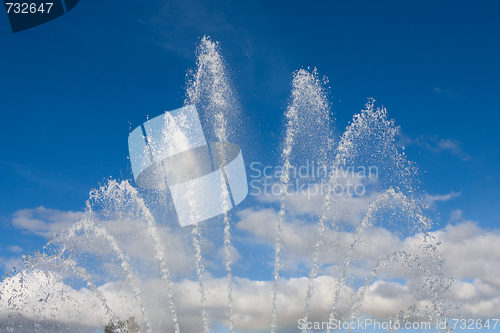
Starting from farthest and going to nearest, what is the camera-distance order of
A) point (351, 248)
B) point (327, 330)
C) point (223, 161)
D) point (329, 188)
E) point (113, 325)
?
point (113, 325), point (223, 161), point (329, 188), point (351, 248), point (327, 330)

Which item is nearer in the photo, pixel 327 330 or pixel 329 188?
pixel 327 330

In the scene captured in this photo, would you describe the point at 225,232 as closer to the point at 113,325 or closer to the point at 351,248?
the point at 351,248

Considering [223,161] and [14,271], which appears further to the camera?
[223,161]

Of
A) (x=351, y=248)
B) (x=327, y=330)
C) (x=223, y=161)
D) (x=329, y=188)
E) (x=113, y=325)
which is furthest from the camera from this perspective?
(x=113, y=325)

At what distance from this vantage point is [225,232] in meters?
29.8

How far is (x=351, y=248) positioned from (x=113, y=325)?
32764 mm

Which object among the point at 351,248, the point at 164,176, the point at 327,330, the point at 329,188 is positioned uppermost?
the point at 164,176

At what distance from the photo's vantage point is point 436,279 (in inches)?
1040

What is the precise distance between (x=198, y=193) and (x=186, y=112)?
291 inches

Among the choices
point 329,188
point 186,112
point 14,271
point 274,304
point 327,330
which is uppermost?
point 186,112

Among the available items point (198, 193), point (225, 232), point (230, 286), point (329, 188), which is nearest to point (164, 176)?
point (198, 193)

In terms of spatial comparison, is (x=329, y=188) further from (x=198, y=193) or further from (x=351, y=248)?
(x=198, y=193)

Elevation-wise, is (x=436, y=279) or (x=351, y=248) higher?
(x=351, y=248)

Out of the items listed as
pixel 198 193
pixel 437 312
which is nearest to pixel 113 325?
pixel 198 193
